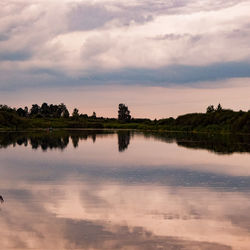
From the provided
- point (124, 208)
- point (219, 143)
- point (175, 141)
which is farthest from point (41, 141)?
point (124, 208)

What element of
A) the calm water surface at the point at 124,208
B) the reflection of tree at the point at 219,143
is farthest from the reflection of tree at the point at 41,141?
the calm water surface at the point at 124,208

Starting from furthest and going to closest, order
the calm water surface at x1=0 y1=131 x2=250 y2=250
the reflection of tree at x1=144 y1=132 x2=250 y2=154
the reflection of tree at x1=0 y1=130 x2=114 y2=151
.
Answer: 1. the reflection of tree at x1=0 y1=130 x2=114 y2=151
2. the reflection of tree at x1=144 y1=132 x2=250 y2=154
3. the calm water surface at x1=0 y1=131 x2=250 y2=250

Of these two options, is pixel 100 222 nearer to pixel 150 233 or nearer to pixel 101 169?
pixel 150 233

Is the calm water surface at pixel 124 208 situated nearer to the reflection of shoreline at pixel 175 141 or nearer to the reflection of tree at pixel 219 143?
the reflection of tree at pixel 219 143

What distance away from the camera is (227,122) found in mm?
139000

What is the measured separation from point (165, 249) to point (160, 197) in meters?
9.35

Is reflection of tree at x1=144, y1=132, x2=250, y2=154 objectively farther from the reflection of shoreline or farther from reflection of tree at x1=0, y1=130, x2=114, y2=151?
reflection of tree at x1=0, y1=130, x2=114, y2=151

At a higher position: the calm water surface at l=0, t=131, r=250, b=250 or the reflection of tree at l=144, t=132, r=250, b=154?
the reflection of tree at l=144, t=132, r=250, b=154

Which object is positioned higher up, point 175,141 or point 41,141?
point 41,141

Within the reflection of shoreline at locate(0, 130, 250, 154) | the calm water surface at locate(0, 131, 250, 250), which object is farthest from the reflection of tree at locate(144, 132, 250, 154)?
the calm water surface at locate(0, 131, 250, 250)

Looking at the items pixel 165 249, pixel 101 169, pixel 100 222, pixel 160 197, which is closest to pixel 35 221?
pixel 100 222

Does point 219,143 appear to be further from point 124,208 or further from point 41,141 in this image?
point 124,208

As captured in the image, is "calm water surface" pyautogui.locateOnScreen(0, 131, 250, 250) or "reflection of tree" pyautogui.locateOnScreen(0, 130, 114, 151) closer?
"calm water surface" pyautogui.locateOnScreen(0, 131, 250, 250)

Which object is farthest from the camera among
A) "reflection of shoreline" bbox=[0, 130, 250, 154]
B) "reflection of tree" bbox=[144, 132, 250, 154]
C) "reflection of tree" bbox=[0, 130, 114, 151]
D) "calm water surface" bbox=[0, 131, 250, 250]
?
"reflection of tree" bbox=[0, 130, 114, 151]
